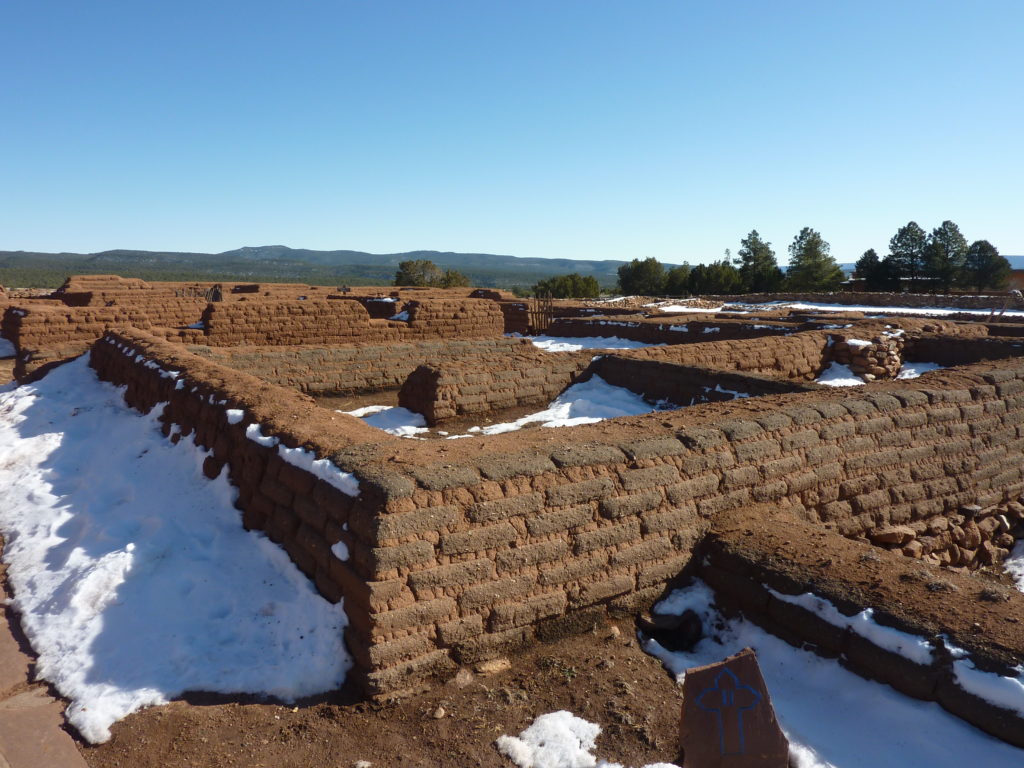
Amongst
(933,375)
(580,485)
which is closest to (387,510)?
(580,485)

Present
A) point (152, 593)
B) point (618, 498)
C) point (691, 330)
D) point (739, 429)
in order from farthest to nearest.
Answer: point (691, 330), point (739, 429), point (618, 498), point (152, 593)

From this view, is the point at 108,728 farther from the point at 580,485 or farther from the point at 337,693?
the point at 580,485

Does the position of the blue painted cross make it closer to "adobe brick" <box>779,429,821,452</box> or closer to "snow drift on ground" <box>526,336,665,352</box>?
"adobe brick" <box>779,429,821,452</box>

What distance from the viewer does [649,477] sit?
16.2 feet

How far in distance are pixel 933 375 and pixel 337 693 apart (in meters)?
8.15

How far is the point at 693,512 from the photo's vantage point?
512 cm

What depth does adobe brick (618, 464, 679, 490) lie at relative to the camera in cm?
483

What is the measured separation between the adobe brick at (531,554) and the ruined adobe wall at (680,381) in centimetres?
461

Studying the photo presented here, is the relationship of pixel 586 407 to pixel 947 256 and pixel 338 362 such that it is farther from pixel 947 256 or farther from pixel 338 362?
pixel 947 256

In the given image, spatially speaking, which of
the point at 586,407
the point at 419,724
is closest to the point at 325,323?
the point at 586,407

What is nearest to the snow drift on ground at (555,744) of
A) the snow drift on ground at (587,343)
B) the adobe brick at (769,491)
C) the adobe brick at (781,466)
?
the adobe brick at (769,491)

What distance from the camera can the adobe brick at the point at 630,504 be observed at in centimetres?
469

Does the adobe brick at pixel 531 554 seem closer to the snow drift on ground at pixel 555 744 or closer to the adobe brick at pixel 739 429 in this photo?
the snow drift on ground at pixel 555 744

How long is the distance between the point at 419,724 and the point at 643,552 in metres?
2.00
